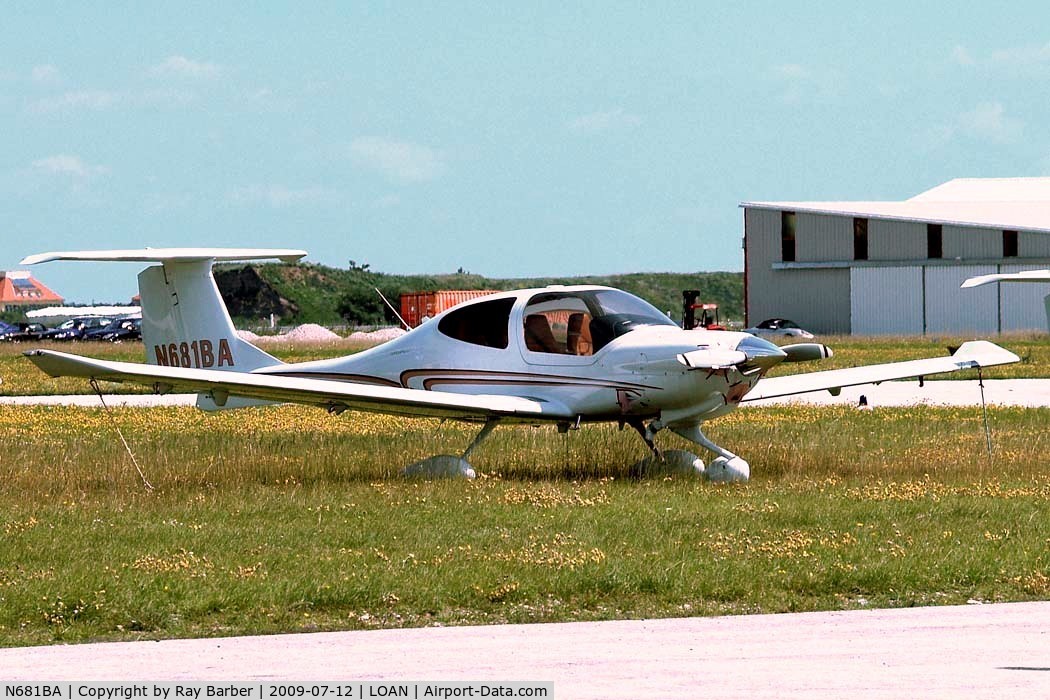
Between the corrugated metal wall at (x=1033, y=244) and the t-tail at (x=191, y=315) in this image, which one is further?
the corrugated metal wall at (x=1033, y=244)

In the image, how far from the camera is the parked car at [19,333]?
8219cm

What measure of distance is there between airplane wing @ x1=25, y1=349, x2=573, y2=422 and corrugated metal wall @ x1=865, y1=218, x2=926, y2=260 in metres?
55.2

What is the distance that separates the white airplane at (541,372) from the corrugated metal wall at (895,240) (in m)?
51.8

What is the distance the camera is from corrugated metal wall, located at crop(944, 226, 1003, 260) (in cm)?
6512

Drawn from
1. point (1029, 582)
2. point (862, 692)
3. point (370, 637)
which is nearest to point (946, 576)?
point (1029, 582)

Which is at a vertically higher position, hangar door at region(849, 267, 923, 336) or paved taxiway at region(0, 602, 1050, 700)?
hangar door at region(849, 267, 923, 336)

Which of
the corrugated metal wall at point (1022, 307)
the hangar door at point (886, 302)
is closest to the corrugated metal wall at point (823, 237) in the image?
the hangar door at point (886, 302)

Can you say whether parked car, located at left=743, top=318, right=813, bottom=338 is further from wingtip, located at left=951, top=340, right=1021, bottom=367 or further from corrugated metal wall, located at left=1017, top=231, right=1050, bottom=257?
wingtip, located at left=951, top=340, right=1021, bottom=367

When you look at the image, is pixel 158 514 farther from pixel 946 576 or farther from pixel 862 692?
pixel 862 692

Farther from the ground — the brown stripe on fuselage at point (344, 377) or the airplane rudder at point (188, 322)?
the airplane rudder at point (188, 322)

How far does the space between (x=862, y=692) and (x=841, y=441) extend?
12.1 meters

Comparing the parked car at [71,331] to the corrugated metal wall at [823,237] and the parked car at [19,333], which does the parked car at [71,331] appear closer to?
the parked car at [19,333]

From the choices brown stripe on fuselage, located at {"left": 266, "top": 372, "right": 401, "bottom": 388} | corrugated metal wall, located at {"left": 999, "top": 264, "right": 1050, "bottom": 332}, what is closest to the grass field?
brown stripe on fuselage, located at {"left": 266, "top": 372, "right": 401, "bottom": 388}

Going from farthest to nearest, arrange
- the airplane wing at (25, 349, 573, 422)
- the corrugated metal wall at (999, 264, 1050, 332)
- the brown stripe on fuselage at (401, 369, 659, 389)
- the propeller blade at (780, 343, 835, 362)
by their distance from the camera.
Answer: the corrugated metal wall at (999, 264, 1050, 332) < the brown stripe on fuselage at (401, 369, 659, 389) < the propeller blade at (780, 343, 835, 362) < the airplane wing at (25, 349, 573, 422)
